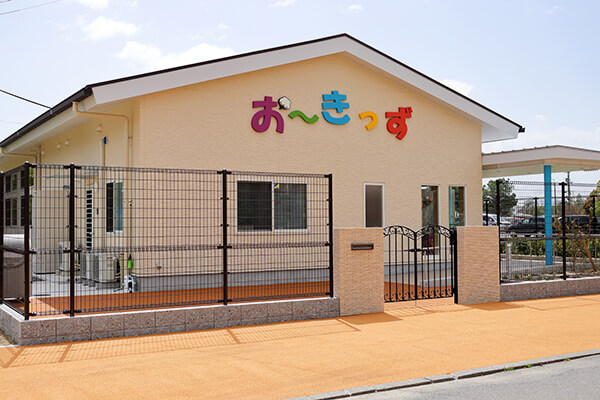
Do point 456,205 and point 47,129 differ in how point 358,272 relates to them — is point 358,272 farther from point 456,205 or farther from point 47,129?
point 47,129

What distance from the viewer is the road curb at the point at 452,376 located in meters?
5.29

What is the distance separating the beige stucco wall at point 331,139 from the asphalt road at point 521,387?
7.57m

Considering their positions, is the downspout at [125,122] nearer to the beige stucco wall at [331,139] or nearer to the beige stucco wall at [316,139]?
the beige stucco wall at [316,139]

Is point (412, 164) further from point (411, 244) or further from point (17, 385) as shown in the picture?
point (17, 385)

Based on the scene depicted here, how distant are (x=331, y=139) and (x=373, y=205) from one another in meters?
2.11

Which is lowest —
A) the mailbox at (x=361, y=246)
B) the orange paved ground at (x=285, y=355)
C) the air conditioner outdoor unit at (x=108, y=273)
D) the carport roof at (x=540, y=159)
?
the orange paved ground at (x=285, y=355)

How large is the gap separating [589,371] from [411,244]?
8428 millimetres

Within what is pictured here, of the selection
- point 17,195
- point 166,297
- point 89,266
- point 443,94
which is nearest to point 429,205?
point 443,94

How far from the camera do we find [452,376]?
5879 mm

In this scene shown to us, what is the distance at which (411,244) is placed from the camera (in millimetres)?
14531

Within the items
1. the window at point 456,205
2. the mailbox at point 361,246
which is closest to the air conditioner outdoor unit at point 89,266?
the mailbox at point 361,246

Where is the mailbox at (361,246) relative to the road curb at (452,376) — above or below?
above

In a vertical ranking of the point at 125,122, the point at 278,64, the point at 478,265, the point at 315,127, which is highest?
the point at 278,64

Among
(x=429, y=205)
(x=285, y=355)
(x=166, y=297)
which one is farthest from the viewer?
(x=429, y=205)
